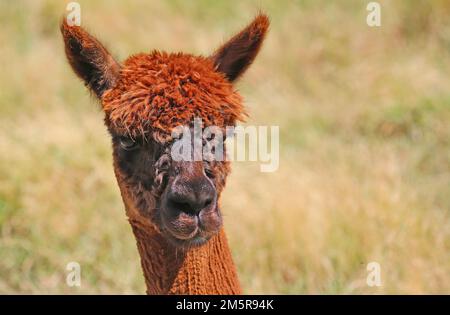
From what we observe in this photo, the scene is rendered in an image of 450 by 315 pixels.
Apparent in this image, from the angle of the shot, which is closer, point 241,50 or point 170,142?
point 170,142

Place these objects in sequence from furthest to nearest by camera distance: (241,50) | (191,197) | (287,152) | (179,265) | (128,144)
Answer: (287,152) → (241,50) → (179,265) → (128,144) → (191,197)

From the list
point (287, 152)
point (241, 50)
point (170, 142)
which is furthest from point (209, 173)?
point (287, 152)

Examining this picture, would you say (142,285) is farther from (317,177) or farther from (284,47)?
(284,47)

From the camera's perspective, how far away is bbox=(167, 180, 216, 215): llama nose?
3.92 metres

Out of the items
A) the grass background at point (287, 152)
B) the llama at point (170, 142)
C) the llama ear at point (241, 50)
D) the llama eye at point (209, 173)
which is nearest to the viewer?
the llama at point (170, 142)

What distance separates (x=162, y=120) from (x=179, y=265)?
74 centimetres

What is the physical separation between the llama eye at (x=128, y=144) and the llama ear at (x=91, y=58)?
12.1 inches

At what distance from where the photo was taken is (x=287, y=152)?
8.38 meters

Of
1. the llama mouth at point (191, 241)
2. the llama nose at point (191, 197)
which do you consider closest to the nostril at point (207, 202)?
the llama nose at point (191, 197)

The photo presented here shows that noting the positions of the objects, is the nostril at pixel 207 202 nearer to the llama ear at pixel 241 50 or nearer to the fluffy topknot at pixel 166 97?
the fluffy topknot at pixel 166 97

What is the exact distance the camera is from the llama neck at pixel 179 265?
14.5 ft

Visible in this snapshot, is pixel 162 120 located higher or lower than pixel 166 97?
lower

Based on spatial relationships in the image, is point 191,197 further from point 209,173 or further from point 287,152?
point 287,152

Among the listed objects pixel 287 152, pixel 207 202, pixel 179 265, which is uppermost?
pixel 287 152
